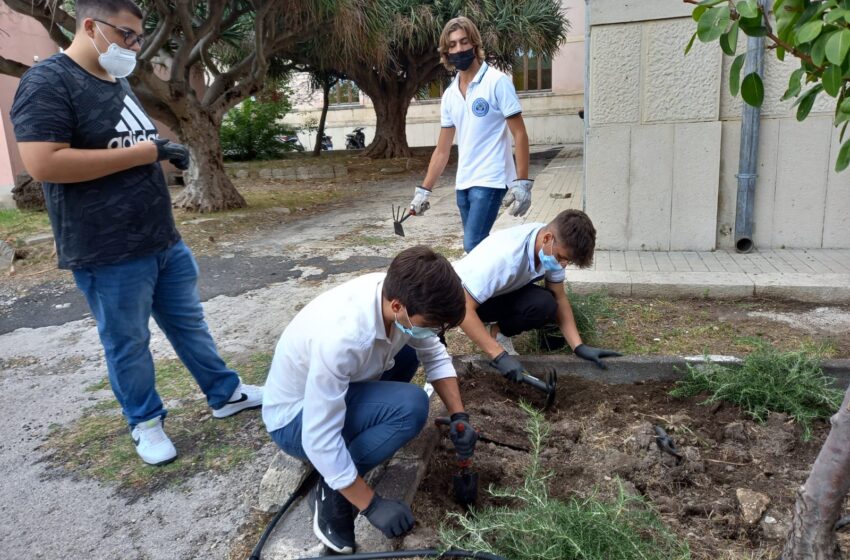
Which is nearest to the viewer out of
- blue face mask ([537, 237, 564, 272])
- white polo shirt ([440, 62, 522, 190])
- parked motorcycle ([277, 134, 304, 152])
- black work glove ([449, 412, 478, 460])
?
black work glove ([449, 412, 478, 460])

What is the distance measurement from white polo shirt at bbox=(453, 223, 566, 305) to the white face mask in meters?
1.58

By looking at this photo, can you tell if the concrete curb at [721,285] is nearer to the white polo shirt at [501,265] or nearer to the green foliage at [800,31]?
the white polo shirt at [501,265]

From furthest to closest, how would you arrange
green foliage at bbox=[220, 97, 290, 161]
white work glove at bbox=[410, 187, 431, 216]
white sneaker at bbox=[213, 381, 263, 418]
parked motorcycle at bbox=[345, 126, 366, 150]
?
parked motorcycle at bbox=[345, 126, 366, 150], green foliage at bbox=[220, 97, 290, 161], white work glove at bbox=[410, 187, 431, 216], white sneaker at bbox=[213, 381, 263, 418]

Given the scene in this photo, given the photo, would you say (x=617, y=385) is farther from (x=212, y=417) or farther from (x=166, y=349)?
(x=166, y=349)

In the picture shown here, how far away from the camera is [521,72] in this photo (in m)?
24.6

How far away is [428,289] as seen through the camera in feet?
6.06

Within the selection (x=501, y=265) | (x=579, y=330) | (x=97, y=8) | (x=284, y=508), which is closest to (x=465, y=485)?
(x=284, y=508)

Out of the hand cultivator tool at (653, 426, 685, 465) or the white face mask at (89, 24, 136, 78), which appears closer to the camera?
the hand cultivator tool at (653, 426, 685, 465)

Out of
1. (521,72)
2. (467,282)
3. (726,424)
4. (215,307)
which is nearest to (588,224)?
(467,282)

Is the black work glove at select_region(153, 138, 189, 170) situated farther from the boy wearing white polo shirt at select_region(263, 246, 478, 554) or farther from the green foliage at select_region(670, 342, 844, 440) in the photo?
the green foliage at select_region(670, 342, 844, 440)

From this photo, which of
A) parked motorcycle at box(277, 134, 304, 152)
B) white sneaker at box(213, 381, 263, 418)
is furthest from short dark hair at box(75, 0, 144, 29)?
parked motorcycle at box(277, 134, 304, 152)

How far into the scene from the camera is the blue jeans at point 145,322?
8.32 feet

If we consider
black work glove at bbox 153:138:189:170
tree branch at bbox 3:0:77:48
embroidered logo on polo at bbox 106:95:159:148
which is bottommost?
black work glove at bbox 153:138:189:170

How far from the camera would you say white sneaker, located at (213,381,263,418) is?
306 centimetres
